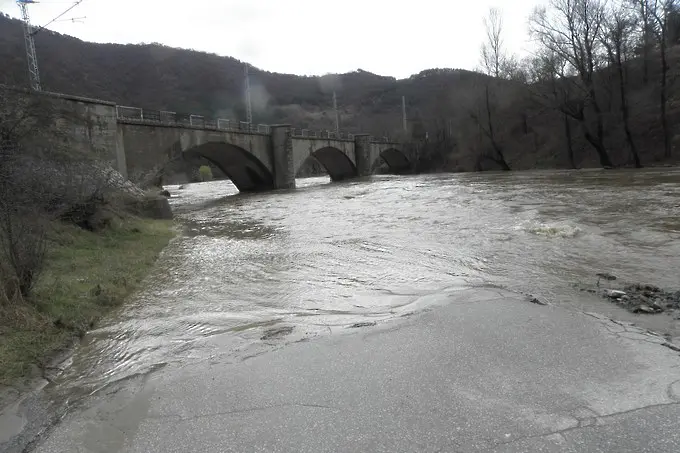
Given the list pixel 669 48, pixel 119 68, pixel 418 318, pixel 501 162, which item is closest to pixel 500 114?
pixel 501 162

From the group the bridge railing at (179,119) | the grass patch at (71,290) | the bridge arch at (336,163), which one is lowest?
the grass patch at (71,290)

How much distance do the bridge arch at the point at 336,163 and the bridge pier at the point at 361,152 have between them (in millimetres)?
817

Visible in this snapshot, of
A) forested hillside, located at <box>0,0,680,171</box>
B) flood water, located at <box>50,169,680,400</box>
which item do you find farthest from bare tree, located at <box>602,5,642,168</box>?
flood water, located at <box>50,169,680,400</box>

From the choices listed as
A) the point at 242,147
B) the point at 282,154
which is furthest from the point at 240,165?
the point at 242,147

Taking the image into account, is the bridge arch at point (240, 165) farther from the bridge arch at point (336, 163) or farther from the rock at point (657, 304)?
the rock at point (657, 304)

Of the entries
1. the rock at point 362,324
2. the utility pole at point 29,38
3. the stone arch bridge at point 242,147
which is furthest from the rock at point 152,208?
the utility pole at point 29,38

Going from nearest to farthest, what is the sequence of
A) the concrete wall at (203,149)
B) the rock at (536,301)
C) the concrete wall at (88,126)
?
the rock at (536,301), the concrete wall at (88,126), the concrete wall at (203,149)

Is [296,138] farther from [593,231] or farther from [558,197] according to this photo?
[593,231]

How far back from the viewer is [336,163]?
6347 centimetres

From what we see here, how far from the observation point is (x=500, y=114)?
60156 mm

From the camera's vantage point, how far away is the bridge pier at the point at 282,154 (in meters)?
44.0

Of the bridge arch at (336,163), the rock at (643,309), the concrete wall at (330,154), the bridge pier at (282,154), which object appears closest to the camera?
the rock at (643,309)

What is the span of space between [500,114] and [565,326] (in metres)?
59.8

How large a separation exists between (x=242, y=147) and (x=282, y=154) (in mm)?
6313
